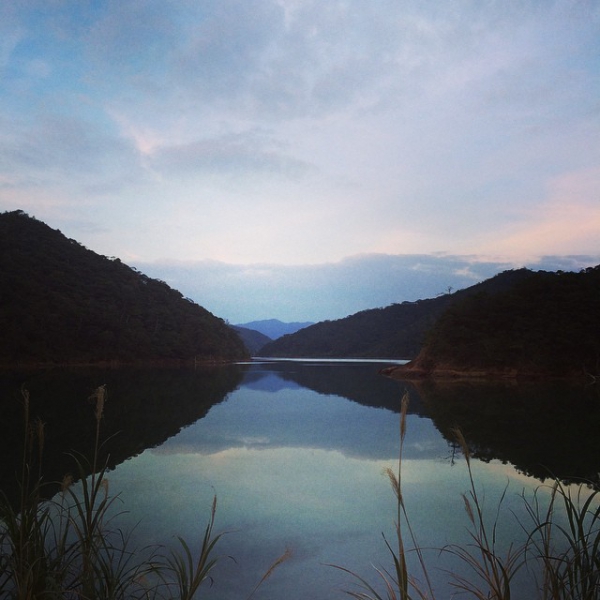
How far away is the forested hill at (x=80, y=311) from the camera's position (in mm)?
59250

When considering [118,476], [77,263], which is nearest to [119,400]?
[118,476]

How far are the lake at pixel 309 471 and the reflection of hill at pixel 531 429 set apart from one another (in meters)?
0.06

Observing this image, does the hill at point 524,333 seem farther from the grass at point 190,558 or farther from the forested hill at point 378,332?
the forested hill at point 378,332

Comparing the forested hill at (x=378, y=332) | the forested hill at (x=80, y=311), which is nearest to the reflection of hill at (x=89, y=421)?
the forested hill at (x=80, y=311)

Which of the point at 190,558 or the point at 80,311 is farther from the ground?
the point at 80,311

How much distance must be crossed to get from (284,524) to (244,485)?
2.55 metres

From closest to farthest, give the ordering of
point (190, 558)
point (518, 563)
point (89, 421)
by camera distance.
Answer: point (190, 558) → point (518, 563) → point (89, 421)

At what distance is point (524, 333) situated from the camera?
50438 mm

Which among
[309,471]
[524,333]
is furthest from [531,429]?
[524,333]

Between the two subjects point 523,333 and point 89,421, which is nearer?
point 89,421

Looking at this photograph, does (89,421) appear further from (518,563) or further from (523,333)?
(523,333)

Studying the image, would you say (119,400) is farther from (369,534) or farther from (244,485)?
(369,534)

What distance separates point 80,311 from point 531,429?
63.7 meters

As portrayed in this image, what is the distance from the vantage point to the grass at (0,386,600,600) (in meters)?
2.70
